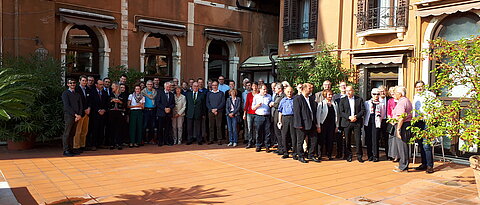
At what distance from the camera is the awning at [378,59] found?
10.3 m

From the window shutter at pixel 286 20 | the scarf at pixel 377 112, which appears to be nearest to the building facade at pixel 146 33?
the window shutter at pixel 286 20

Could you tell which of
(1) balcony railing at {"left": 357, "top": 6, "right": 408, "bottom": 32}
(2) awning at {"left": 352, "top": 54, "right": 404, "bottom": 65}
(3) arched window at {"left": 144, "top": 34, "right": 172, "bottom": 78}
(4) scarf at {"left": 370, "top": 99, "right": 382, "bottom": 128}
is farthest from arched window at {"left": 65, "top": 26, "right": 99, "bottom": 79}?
(4) scarf at {"left": 370, "top": 99, "right": 382, "bottom": 128}

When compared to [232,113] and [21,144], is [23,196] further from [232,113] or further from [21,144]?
[232,113]

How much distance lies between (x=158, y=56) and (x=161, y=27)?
54.9 inches

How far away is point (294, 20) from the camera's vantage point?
13688mm

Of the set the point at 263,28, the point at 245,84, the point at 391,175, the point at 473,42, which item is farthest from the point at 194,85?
the point at 263,28

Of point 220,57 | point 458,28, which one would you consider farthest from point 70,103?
point 220,57

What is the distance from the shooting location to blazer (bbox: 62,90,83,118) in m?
8.88

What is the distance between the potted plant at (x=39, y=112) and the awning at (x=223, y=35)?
7.64 meters

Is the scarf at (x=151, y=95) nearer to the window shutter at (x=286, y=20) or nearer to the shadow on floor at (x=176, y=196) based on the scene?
the shadow on floor at (x=176, y=196)

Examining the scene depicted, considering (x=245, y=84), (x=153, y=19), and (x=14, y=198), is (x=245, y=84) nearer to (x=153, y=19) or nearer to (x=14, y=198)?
(x=153, y=19)

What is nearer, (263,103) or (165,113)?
(263,103)

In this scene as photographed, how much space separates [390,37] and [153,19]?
8899mm

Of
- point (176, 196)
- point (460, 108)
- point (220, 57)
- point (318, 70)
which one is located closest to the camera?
point (176, 196)
